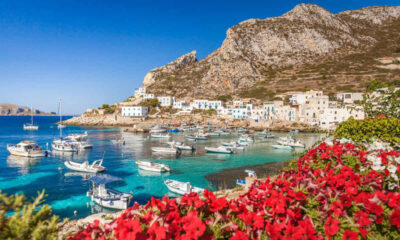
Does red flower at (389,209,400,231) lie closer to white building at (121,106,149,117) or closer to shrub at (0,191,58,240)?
shrub at (0,191,58,240)

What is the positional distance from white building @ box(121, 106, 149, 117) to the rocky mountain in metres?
28.2

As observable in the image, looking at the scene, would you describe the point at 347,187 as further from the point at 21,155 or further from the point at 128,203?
the point at 21,155

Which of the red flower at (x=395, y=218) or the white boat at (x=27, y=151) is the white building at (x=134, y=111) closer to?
the white boat at (x=27, y=151)

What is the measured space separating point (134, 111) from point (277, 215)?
102 meters

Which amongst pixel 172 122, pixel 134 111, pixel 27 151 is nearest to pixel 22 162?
pixel 27 151

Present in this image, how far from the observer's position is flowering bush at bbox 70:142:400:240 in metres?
2.53

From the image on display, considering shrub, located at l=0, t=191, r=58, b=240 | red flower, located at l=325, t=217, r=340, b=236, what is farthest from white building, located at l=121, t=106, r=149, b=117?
red flower, located at l=325, t=217, r=340, b=236

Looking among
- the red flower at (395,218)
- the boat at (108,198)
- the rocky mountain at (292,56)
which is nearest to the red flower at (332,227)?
the red flower at (395,218)

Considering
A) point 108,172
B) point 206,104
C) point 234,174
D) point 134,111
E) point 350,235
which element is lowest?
point 108,172

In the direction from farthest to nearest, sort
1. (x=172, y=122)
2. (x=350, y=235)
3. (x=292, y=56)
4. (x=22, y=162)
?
(x=292, y=56) < (x=172, y=122) < (x=22, y=162) < (x=350, y=235)

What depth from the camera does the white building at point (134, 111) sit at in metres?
99.0

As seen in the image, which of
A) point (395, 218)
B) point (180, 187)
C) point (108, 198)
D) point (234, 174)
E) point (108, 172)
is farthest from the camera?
point (108, 172)

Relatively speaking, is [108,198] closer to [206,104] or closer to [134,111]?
[134,111]

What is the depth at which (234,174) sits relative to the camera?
2575cm
